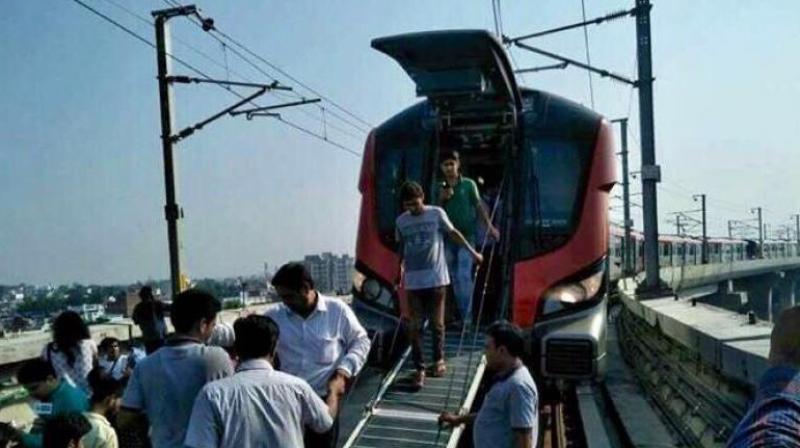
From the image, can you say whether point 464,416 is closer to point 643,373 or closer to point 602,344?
point 602,344

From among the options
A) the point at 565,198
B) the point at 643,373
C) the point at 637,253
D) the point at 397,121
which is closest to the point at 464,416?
the point at 565,198

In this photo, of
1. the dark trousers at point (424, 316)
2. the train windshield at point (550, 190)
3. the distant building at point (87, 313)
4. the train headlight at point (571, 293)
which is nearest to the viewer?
the dark trousers at point (424, 316)

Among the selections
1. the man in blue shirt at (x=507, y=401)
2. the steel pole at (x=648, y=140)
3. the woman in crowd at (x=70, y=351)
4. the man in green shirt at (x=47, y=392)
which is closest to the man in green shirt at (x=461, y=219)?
the man in blue shirt at (x=507, y=401)

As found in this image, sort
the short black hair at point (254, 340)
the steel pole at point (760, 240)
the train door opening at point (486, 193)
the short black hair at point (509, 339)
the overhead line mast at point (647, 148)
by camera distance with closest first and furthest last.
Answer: the short black hair at point (254, 340)
the short black hair at point (509, 339)
the train door opening at point (486, 193)
the overhead line mast at point (647, 148)
the steel pole at point (760, 240)

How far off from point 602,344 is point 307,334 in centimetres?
337

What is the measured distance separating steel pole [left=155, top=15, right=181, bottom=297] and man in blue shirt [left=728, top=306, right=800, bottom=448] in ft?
36.0

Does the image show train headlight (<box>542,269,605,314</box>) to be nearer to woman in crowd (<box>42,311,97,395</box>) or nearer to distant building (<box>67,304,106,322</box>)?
woman in crowd (<box>42,311,97,395</box>)

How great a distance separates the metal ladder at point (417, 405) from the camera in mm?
4965

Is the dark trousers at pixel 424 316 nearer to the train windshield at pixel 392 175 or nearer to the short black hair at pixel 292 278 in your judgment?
the train windshield at pixel 392 175

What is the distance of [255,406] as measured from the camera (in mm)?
2898

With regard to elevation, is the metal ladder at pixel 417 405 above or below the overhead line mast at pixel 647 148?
below

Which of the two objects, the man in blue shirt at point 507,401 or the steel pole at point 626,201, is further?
the steel pole at point 626,201

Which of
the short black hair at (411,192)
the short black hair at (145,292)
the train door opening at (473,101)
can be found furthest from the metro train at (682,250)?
the short black hair at (145,292)

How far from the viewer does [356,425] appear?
17.5ft
